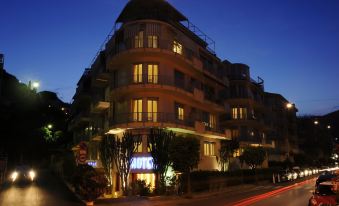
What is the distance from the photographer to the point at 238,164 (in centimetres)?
5422

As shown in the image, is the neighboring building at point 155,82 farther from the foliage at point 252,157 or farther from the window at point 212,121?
the foliage at point 252,157

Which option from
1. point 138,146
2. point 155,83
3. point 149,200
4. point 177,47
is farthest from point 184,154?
point 177,47

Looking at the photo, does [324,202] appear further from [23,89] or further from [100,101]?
[23,89]

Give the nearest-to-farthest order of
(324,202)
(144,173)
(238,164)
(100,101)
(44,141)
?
(324,202) → (144,173) → (100,101) → (238,164) → (44,141)

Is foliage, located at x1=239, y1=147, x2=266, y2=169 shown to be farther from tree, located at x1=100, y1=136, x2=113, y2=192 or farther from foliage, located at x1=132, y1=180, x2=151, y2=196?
foliage, located at x1=132, y1=180, x2=151, y2=196

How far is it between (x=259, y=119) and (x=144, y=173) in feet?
119

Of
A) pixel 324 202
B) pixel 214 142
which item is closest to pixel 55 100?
pixel 214 142

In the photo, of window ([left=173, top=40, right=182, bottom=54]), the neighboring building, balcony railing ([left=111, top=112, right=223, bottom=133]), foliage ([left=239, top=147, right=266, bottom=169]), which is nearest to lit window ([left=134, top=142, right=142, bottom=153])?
the neighboring building

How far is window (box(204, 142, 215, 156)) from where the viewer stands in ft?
144

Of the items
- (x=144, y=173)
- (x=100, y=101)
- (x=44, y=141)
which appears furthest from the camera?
(x=44, y=141)

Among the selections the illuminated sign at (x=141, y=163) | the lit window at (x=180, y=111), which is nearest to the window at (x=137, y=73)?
the lit window at (x=180, y=111)

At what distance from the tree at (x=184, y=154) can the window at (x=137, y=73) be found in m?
7.79

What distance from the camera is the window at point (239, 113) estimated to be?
199 ft

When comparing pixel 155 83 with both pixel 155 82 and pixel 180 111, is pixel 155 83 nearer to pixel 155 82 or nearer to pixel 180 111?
pixel 155 82
